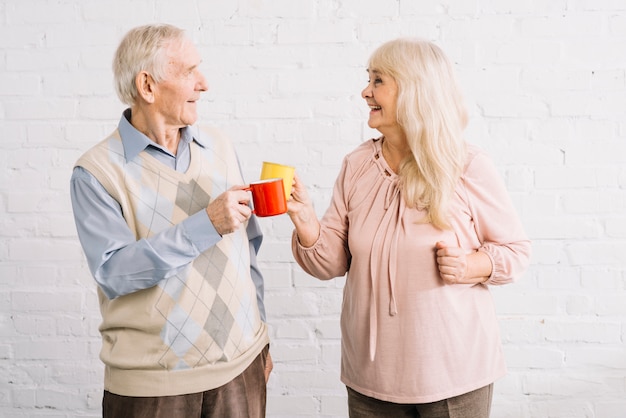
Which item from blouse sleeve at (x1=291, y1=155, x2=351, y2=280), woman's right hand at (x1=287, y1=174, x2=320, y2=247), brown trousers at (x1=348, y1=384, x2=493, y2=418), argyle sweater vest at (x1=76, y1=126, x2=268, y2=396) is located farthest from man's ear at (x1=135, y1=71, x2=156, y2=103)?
brown trousers at (x1=348, y1=384, x2=493, y2=418)

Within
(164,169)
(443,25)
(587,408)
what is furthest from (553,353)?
(164,169)

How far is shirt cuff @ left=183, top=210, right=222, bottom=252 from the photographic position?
1435mm

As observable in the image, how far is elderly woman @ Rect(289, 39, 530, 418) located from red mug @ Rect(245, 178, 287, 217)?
0.80ft

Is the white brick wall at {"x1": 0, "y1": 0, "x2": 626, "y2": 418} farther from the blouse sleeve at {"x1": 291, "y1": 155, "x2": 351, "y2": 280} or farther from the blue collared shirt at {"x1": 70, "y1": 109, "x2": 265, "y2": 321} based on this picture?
the blue collared shirt at {"x1": 70, "y1": 109, "x2": 265, "y2": 321}

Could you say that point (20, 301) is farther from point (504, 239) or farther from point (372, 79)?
point (504, 239)

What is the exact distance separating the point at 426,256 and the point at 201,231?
0.53 meters

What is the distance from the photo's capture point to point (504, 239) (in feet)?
5.26

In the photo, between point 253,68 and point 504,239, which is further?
point 253,68

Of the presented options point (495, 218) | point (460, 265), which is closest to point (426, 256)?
point (460, 265)

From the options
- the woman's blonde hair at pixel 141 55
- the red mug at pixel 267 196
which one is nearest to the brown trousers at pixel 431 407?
the red mug at pixel 267 196

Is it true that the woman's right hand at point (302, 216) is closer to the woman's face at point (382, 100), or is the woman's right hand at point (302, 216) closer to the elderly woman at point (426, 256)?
the elderly woman at point (426, 256)

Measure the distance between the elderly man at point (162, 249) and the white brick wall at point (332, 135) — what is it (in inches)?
27.7

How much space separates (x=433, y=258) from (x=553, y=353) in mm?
1022

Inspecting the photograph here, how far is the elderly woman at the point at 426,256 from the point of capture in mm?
1554
